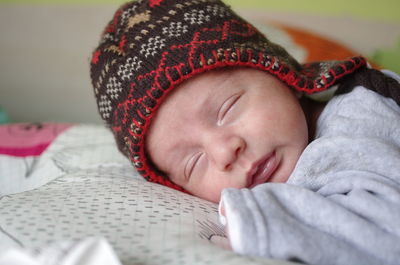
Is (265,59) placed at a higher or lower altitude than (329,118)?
higher

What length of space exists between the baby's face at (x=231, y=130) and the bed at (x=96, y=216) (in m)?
A: 0.08

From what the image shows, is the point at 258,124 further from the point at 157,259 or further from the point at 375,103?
the point at 157,259

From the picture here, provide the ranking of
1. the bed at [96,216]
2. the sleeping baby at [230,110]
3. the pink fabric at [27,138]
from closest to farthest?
1. the bed at [96,216]
2. the sleeping baby at [230,110]
3. the pink fabric at [27,138]

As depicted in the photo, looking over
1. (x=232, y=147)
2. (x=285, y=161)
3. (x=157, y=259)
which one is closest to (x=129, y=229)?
(x=157, y=259)

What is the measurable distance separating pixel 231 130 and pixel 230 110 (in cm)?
5

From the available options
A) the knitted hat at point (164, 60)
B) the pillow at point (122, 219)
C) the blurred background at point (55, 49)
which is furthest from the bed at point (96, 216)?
the blurred background at point (55, 49)

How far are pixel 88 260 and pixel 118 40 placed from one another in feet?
2.19

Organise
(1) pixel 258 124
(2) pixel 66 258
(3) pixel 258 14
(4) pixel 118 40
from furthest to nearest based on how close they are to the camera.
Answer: (3) pixel 258 14
(4) pixel 118 40
(1) pixel 258 124
(2) pixel 66 258

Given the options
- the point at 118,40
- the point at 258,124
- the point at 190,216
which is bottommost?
the point at 190,216

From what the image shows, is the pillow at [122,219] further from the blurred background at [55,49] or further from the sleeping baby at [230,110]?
the blurred background at [55,49]

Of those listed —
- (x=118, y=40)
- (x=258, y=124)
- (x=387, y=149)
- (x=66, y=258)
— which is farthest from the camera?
(x=118, y=40)

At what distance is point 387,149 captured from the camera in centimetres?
82

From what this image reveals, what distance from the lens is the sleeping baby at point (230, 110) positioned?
0.87 metres

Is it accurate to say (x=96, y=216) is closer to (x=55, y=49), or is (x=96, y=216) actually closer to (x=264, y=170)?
(x=264, y=170)
